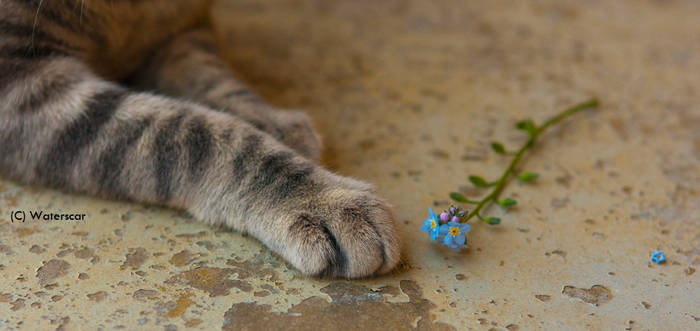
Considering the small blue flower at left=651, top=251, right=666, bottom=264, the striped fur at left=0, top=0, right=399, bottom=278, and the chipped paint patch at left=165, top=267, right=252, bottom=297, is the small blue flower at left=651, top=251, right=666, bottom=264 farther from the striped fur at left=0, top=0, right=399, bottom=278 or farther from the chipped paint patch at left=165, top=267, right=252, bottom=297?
the chipped paint patch at left=165, top=267, right=252, bottom=297

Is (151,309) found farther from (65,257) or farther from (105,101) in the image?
(105,101)

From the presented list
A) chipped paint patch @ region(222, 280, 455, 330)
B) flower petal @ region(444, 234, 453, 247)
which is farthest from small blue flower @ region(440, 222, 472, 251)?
chipped paint patch @ region(222, 280, 455, 330)

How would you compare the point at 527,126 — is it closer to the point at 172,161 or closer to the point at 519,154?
the point at 519,154

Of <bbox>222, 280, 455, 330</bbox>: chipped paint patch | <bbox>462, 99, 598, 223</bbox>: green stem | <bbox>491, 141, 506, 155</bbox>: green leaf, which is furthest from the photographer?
<bbox>491, 141, 506, 155</bbox>: green leaf

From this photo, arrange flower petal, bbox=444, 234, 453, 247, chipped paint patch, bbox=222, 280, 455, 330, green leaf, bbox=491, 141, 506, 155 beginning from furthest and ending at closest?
1. green leaf, bbox=491, 141, 506, 155
2. flower petal, bbox=444, 234, 453, 247
3. chipped paint patch, bbox=222, 280, 455, 330

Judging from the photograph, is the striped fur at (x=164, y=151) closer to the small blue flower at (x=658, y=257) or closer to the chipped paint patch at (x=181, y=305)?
the chipped paint patch at (x=181, y=305)

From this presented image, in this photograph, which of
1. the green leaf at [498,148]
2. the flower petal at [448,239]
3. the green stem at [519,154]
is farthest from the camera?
the green leaf at [498,148]

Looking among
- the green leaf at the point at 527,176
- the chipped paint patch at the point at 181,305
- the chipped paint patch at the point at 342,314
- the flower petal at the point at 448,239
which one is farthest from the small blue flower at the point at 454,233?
the chipped paint patch at the point at 181,305
